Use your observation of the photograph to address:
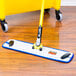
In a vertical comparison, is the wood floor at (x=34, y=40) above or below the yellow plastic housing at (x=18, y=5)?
below

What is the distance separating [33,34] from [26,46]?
0.30 metres

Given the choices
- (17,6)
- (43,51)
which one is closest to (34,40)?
(43,51)

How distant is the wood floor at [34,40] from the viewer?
4.12ft

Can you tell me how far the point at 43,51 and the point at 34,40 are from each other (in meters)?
0.26

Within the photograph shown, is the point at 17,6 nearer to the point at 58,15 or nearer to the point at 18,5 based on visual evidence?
the point at 18,5

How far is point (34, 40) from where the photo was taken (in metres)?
1.63

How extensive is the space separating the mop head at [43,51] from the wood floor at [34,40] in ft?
0.11

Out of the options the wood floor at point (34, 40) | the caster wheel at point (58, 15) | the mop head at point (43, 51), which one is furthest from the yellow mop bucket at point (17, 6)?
the mop head at point (43, 51)

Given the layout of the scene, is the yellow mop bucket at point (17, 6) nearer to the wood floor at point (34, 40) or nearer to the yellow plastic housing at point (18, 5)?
the yellow plastic housing at point (18, 5)

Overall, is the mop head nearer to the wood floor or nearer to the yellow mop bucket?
the wood floor

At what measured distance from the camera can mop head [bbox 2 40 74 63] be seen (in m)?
1.33

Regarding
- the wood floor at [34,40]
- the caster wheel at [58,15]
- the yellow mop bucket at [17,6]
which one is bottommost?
the wood floor at [34,40]

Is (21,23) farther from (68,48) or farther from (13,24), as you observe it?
(68,48)

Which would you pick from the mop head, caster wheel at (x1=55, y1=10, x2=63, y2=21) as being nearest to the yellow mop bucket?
caster wheel at (x1=55, y1=10, x2=63, y2=21)
